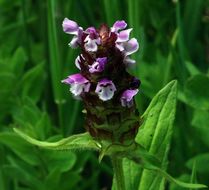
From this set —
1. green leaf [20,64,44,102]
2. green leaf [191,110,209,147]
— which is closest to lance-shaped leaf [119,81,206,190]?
green leaf [191,110,209,147]

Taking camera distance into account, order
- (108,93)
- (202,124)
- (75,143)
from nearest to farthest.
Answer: (108,93)
(75,143)
(202,124)

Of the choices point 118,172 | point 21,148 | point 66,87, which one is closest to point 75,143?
point 118,172

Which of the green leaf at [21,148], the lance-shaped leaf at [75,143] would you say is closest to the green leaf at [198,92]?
the green leaf at [21,148]

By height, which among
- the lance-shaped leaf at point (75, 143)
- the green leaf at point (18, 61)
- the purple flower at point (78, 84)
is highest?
the purple flower at point (78, 84)

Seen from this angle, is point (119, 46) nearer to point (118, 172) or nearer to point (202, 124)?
point (118, 172)

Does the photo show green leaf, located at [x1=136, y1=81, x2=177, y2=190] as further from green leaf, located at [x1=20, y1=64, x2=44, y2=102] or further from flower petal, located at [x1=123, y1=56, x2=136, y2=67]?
green leaf, located at [x1=20, y1=64, x2=44, y2=102]

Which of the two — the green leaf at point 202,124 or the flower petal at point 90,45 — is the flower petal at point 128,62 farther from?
the green leaf at point 202,124

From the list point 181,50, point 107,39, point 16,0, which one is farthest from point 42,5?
point 107,39
